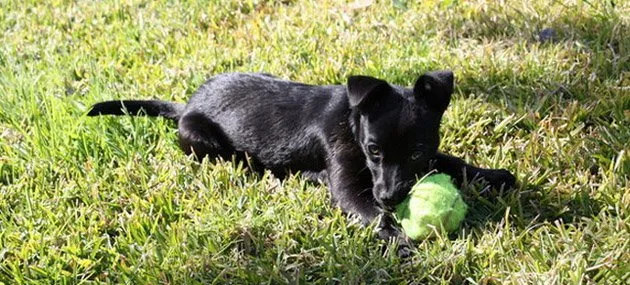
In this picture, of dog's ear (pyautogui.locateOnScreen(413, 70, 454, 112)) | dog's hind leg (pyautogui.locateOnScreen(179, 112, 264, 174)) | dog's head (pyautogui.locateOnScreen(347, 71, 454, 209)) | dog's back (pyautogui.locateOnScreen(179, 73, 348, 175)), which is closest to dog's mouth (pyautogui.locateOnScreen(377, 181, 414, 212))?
dog's head (pyautogui.locateOnScreen(347, 71, 454, 209))

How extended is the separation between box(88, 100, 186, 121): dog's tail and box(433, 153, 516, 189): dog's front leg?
1.56 meters

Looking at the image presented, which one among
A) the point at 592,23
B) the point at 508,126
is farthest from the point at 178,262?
the point at 592,23

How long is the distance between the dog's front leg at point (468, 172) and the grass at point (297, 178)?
72mm

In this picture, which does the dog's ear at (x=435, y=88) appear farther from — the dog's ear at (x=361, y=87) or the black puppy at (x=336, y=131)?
the dog's ear at (x=361, y=87)

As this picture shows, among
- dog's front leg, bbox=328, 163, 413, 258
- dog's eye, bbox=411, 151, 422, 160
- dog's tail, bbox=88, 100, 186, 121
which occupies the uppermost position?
dog's eye, bbox=411, 151, 422, 160

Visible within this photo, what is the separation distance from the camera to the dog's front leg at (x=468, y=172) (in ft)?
11.1

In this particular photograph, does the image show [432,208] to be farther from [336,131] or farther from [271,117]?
[271,117]

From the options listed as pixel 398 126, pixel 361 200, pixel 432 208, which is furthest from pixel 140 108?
pixel 432 208

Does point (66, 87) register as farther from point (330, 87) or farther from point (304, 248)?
point (304, 248)

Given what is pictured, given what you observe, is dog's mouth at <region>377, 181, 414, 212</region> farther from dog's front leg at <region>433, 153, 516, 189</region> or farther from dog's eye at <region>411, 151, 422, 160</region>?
dog's front leg at <region>433, 153, 516, 189</region>

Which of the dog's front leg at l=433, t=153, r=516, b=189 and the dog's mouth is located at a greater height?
the dog's mouth

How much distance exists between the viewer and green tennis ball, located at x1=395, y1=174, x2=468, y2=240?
9.97ft

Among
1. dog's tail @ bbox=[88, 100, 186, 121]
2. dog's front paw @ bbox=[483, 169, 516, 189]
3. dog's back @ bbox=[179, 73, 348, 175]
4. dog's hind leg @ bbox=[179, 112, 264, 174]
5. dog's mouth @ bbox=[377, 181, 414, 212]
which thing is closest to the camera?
dog's mouth @ bbox=[377, 181, 414, 212]

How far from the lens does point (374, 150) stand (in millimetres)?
3213
